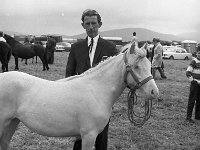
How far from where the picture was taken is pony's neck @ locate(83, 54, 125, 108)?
3045 millimetres

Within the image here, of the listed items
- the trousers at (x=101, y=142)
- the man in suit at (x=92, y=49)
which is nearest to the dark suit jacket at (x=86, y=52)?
the man in suit at (x=92, y=49)

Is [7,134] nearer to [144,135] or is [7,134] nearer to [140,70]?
[140,70]

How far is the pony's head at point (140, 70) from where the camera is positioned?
2840 millimetres

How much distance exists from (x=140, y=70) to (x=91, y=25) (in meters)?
0.95

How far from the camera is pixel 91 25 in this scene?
11.1 ft

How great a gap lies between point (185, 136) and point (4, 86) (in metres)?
4.38

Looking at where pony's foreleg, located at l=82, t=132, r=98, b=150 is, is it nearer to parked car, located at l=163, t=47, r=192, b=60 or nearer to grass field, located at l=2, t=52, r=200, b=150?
grass field, located at l=2, t=52, r=200, b=150

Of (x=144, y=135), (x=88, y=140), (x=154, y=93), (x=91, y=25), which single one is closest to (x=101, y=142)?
(x=88, y=140)

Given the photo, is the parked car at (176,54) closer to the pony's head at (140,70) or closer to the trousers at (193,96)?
the trousers at (193,96)

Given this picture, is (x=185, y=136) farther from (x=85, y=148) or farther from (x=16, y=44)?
(x=16, y=44)

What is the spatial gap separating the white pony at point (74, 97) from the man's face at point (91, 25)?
0.53m

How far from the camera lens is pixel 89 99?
2.97 m

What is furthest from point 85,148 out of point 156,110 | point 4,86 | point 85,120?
point 156,110

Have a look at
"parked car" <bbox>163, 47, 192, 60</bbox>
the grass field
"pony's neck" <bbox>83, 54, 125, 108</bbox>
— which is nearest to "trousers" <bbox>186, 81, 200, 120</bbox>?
the grass field
